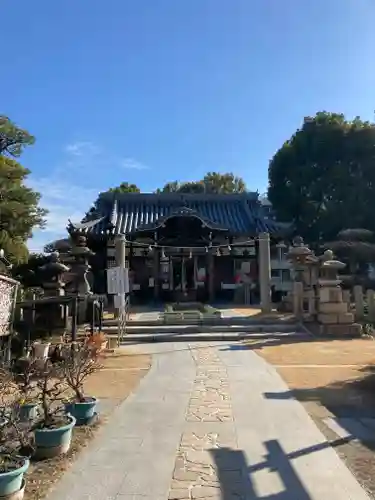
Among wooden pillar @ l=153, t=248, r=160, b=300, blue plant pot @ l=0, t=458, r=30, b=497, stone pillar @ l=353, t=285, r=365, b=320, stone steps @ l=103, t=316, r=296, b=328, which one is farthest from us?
wooden pillar @ l=153, t=248, r=160, b=300

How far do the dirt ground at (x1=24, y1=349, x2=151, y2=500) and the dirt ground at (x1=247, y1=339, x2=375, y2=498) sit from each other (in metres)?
2.95

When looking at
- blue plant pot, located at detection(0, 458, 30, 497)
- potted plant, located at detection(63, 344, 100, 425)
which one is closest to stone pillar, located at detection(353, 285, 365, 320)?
potted plant, located at detection(63, 344, 100, 425)

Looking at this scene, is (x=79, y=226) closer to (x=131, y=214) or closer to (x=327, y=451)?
(x=131, y=214)

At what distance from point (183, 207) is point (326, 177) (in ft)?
30.3

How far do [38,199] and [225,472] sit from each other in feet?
48.1

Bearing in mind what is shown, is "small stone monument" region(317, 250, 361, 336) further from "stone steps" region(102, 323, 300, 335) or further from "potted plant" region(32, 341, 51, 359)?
"potted plant" region(32, 341, 51, 359)

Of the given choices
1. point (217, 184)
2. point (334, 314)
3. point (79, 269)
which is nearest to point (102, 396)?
point (79, 269)

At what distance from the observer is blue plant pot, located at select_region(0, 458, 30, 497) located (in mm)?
3604

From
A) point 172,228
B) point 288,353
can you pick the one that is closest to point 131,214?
point 172,228

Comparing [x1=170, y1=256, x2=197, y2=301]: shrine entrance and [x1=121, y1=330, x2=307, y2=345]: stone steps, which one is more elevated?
[x1=170, y1=256, x2=197, y2=301]: shrine entrance

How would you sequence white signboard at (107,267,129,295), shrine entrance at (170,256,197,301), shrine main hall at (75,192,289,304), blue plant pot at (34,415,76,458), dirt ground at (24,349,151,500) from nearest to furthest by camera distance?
dirt ground at (24,349,151,500) < blue plant pot at (34,415,76,458) < white signboard at (107,267,129,295) < shrine main hall at (75,192,289,304) < shrine entrance at (170,256,197,301)

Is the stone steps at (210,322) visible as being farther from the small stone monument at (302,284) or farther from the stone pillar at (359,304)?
the stone pillar at (359,304)

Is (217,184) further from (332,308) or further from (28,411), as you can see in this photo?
(28,411)

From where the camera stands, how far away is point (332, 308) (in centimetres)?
1545
